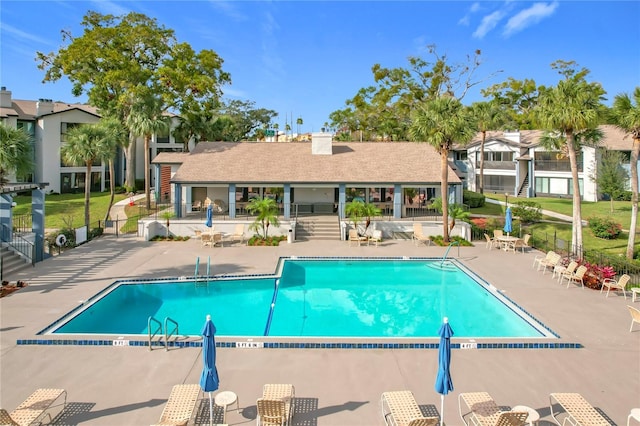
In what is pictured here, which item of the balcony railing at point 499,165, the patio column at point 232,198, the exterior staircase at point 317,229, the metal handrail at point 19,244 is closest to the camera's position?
the metal handrail at point 19,244

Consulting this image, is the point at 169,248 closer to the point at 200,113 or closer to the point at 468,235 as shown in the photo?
the point at 468,235

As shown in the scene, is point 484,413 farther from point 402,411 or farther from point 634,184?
point 634,184

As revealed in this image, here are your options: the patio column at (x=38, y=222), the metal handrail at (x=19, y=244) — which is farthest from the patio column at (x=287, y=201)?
the metal handrail at (x=19, y=244)

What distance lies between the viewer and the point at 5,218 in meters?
21.2

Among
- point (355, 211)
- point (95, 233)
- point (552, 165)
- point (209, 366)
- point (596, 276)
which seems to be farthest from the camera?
point (552, 165)

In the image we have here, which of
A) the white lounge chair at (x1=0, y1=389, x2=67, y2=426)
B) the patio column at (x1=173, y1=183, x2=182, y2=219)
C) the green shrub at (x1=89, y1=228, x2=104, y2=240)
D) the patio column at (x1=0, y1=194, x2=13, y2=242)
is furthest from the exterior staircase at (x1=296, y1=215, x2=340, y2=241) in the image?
the white lounge chair at (x1=0, y1=389, x2=67, y2=426)

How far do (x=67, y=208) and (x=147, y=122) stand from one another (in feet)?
32.4

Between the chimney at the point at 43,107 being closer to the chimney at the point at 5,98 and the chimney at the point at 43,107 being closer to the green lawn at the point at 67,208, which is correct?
the chimney at the point at 5,98

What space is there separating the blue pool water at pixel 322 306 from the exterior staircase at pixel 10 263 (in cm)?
501

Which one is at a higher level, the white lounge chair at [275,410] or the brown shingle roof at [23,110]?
the brown shingle roof at [23,110]

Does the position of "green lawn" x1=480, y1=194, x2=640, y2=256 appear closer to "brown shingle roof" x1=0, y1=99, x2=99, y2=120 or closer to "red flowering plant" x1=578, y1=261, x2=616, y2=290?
"red flowering plant" x1=578, y1=261, x2=616, y2=290

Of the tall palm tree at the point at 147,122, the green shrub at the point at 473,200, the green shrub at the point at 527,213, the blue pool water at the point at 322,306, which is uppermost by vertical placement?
the tall palm tree at the point at 147,122

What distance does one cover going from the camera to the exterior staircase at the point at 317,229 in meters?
29.1

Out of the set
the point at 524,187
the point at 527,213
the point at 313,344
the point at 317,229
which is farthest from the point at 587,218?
the point at 313,344
